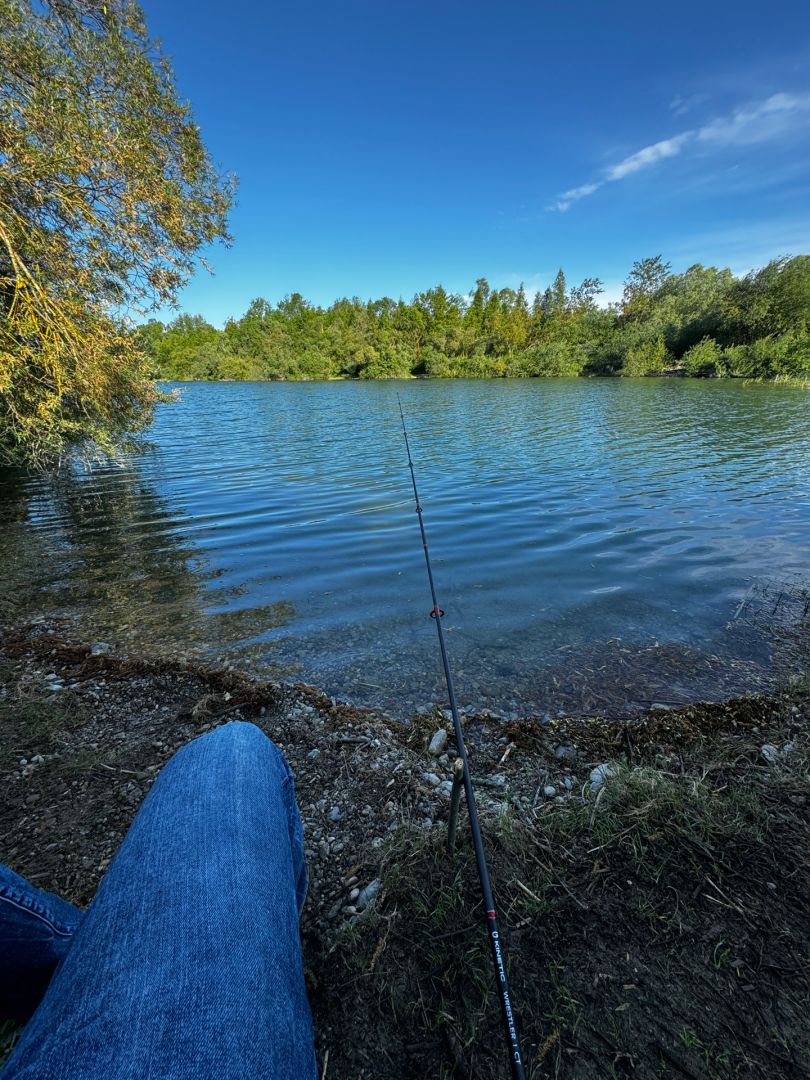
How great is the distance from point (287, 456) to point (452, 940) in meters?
15.5

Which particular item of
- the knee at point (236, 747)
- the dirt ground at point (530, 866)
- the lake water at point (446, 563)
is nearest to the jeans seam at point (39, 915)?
the knee at point (236, 747)

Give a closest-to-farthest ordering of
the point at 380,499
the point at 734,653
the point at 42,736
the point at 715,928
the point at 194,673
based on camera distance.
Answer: the point at 715,928 < the point at 42,736 < the point at 194,673 < the point at 734,653 < the point at 380,499

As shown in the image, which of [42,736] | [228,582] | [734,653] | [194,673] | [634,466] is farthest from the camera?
[634,466]

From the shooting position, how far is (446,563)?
670 centimetres

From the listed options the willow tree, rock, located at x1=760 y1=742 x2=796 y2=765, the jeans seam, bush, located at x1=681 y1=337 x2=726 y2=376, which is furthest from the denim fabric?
bush, located at x1=681 y1=337 x2=726 y2=376

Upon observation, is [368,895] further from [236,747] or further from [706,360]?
[706,360]

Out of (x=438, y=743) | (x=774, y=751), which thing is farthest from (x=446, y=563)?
(x=774, y=751)

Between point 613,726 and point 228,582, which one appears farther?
point 228,582

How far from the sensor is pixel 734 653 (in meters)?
4.19

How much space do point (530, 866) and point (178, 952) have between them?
56.8 inches

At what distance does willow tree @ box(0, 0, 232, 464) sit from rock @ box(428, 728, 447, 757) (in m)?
7.62

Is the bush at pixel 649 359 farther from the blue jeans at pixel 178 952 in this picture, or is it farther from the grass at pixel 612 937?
the blue jeans at pixel 178 952

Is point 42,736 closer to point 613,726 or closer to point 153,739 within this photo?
point 153,739

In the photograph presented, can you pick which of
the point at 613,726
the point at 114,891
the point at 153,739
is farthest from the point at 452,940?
the point at 153,739
